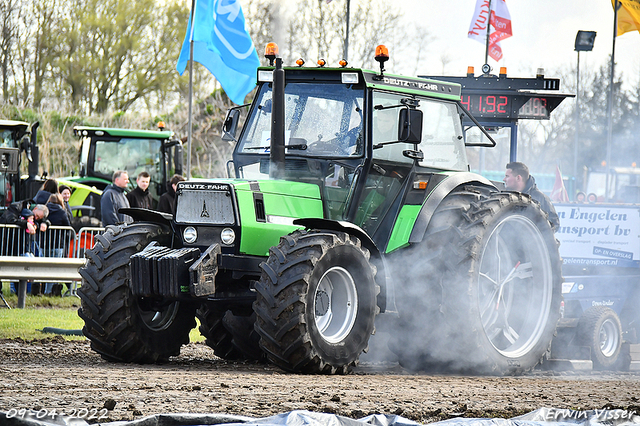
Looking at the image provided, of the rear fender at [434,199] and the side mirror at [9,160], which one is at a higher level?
the side mirror at [9,160]

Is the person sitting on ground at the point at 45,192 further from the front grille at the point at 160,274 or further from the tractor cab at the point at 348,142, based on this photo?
the front grille at the point at 160,274

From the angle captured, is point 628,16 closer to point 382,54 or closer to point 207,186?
point 382,54

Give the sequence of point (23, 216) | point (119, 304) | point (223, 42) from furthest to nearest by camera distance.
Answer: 1. point (223, 42)
2. point (23, 216)
3. point (119, 304)

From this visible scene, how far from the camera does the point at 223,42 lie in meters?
14.8

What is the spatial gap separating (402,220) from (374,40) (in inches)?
1112

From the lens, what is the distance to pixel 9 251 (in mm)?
13539

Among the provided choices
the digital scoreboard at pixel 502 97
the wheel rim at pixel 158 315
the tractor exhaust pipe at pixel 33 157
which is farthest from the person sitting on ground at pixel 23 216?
the wheel rim at pixel 158 315

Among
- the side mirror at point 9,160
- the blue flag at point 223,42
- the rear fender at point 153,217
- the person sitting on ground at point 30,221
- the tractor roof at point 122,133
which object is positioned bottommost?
the person sitting on ground at point 30,221

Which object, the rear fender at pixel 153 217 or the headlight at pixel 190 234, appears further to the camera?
the rear fender at pixel 153 217

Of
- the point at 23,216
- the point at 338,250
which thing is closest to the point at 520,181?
the point at 338,250

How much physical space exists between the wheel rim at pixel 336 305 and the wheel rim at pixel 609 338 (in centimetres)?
463

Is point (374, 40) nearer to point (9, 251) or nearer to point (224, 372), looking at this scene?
point (9, 251)

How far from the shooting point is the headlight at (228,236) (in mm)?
6645

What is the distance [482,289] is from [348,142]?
1818 millimetres
